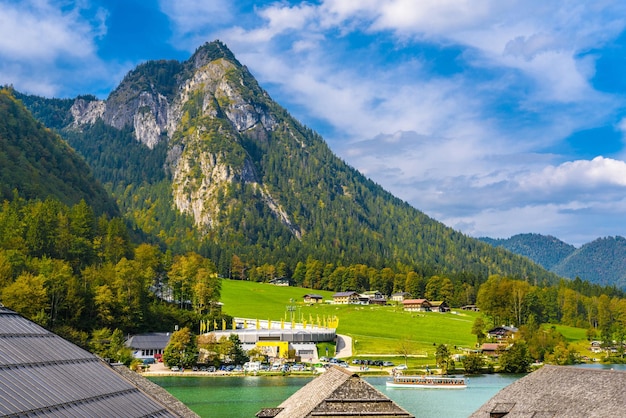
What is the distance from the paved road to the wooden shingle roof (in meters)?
97.6

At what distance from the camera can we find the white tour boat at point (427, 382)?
108m

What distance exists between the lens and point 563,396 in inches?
1893

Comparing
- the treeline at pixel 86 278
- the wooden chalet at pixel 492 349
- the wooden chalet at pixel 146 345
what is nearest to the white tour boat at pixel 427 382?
the wooden chalet at pixel 492 349

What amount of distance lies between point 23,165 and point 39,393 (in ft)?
626

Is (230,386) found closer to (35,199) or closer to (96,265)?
(96,265)

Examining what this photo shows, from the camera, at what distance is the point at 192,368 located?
131 meters

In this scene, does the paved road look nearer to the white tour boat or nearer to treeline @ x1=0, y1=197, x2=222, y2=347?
treeline @ x1=0, y1=197, x2=222, y2=347

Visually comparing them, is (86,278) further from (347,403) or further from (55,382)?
(55,382)

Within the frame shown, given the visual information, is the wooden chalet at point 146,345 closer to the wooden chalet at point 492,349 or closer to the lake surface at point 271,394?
the lake surface at point 271,394

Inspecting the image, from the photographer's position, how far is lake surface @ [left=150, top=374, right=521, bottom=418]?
75938mm

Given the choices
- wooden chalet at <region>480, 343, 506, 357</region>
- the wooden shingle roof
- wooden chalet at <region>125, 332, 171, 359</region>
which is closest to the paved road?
wooden chalet at <region>480, 343, 506, 357</region>

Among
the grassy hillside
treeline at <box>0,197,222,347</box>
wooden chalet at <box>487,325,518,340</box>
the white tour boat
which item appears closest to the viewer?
the white tour boat

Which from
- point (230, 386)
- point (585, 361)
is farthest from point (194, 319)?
point (585, 361)

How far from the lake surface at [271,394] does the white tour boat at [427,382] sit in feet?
5.51
